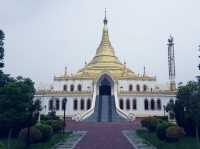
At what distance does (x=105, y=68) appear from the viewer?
62.9 m

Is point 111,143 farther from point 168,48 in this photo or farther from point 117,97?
point 168,48

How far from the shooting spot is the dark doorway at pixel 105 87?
5944 centimetres

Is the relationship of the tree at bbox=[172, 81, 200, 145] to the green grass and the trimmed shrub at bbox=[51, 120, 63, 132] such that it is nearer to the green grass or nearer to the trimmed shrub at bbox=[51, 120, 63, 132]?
the green grass

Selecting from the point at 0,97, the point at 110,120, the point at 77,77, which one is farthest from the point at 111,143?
the point at 77,77

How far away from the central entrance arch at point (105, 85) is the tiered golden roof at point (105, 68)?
92 centimetres

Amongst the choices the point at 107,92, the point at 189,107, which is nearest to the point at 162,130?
the point at 189,107

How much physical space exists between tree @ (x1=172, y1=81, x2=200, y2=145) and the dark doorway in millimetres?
30688

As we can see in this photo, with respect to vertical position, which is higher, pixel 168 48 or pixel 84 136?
pixel 168 48

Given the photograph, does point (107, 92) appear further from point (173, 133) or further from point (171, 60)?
point (173, 133)

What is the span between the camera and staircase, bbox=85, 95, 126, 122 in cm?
4728

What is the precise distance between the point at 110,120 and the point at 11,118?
23411 mm

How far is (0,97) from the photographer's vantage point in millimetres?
24875

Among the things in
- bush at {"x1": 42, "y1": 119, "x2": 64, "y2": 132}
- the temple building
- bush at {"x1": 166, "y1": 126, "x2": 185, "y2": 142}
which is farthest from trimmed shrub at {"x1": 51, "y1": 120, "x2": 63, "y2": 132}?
the temple building

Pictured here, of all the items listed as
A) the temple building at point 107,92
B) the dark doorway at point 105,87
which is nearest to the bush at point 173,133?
the temple building at point 107,92
